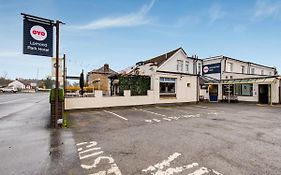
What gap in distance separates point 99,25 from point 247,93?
21.4 meters

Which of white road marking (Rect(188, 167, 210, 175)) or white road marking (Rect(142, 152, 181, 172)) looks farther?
white road marking (Rect(142, 152, 181, 172))

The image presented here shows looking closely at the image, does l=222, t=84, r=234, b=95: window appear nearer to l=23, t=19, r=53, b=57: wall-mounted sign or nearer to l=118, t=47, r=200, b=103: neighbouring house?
l=118, t=47, r=200, b=103: neighbouring house

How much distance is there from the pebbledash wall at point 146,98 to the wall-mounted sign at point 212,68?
24.5 feet

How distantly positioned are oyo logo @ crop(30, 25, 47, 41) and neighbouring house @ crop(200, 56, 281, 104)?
2138 centimetres

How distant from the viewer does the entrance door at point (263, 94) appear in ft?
64.3

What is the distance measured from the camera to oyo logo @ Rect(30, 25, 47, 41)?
702 centimetres

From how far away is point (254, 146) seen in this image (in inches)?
193

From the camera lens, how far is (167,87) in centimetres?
1725

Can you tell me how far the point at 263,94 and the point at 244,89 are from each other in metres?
2.28

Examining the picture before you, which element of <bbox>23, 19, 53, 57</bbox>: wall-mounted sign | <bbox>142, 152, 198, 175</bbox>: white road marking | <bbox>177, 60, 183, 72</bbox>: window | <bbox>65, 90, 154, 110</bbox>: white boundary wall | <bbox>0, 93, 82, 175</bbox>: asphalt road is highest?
<bbox>177, 60, 183, 72</bbox>: window

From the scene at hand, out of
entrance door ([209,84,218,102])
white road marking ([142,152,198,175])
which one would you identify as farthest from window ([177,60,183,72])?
white road marking ([142,152,198,175])

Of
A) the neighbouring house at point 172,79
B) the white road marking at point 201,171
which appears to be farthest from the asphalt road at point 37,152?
the neighbouring house at point 172,79

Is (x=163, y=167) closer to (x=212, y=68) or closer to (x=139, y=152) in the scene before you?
(x=139, y=152)

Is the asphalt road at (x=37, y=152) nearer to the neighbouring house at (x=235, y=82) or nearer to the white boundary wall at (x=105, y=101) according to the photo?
the white boundary wall at (x=105, y=101)
